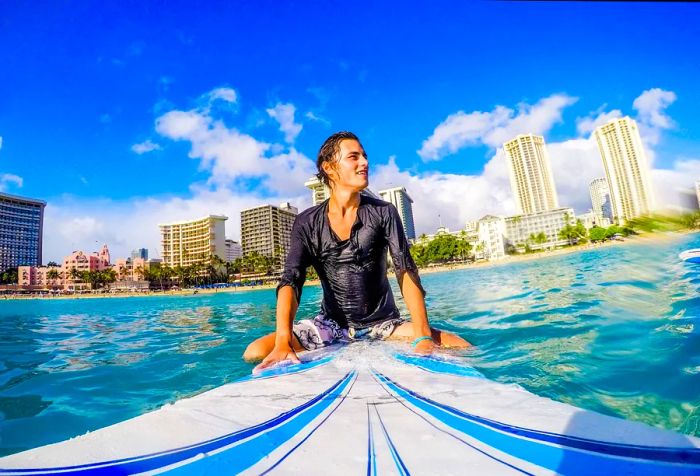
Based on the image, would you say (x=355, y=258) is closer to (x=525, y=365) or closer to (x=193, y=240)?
(x=525, y=365)

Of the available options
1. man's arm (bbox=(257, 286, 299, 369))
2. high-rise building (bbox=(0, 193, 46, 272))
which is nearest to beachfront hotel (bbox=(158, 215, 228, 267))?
high-rise building (bbox=(0, 193, 46, 272))

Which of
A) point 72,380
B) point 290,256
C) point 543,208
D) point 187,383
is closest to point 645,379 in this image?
point 290,256

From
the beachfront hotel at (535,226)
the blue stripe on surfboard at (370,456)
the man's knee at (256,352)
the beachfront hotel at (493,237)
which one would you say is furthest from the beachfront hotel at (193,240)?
the blue stripe on surfboard at (370,456)

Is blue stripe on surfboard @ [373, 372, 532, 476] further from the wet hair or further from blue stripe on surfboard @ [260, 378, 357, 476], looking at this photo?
the wet hair

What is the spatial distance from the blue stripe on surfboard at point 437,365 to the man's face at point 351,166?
1476mm

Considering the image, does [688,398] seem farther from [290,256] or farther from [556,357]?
[290,256]

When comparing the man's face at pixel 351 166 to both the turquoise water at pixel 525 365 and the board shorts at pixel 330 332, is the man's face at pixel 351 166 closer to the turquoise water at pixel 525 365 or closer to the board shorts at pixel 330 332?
the board shorts at pixel 330 332

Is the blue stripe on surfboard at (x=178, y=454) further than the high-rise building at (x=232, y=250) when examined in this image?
No

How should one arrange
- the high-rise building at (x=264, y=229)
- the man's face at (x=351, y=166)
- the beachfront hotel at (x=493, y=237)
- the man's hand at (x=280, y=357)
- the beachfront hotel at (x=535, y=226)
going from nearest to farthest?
the man's hand at (x=280, y=357), the man's face at (x=351, y=166), the beachfront hotel at (x=493, y=237), the beachfront hotel at (x=535, y=226), the high-rise building at (x=264, y=229)

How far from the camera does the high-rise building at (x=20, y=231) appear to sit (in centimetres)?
9694

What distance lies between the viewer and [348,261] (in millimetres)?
3084

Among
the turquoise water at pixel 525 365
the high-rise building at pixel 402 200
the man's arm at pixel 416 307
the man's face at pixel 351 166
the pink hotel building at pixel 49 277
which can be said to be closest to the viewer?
the turquoise water at pixel 525 365

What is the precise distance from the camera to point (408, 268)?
9.48 ft

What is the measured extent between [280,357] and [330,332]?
836 mm
